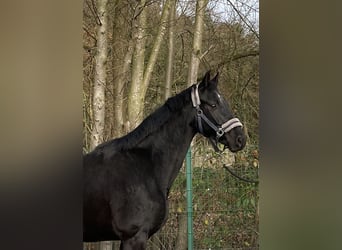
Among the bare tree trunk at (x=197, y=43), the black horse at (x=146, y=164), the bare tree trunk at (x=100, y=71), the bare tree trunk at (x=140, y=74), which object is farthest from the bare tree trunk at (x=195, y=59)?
the black horse at (x=146, y=164)

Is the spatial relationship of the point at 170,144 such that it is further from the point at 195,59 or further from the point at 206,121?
the point at 195,59

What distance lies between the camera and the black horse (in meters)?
2.66

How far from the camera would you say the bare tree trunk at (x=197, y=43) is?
13.4 ft

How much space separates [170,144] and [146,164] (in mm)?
166

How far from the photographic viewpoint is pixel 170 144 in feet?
9.32

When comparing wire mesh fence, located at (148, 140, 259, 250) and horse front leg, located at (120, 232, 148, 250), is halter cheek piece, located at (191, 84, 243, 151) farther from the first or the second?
wire mesh fence, located at (148, 140, 259, 250)

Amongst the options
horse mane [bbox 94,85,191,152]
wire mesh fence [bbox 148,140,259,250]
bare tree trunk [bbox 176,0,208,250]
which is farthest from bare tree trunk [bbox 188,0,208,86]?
horse mane [bbox 94,85,191,152]

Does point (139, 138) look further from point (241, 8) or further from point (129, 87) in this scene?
point (241, 8)

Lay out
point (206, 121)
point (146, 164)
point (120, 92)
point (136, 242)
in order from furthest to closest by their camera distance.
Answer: point (120, 92) → point (206, 121) → point (146, 164) → point (136, 242)

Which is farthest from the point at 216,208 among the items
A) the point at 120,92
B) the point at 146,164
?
the point at 146,164

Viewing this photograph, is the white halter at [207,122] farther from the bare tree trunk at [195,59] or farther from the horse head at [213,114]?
the bare tree trunk at [195,59]
